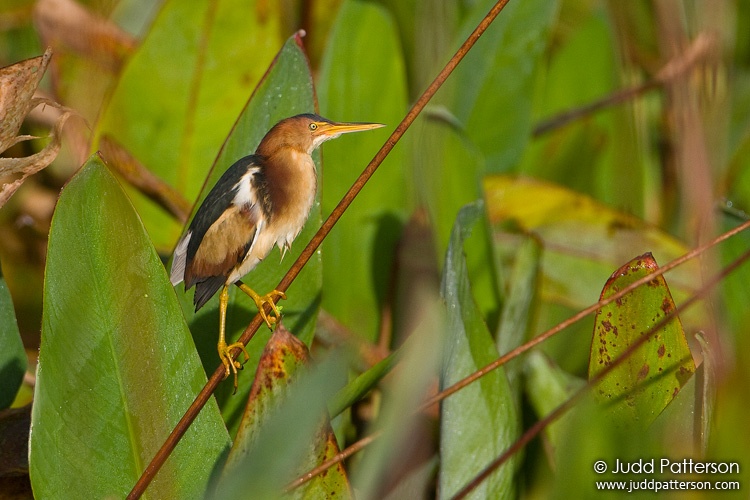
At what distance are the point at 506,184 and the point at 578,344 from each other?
1.44 feet

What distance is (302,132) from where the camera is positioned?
1265mm

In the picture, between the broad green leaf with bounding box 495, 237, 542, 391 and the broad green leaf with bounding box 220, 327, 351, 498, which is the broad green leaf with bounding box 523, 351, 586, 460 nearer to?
the broad green leaf with bounding box 495, 237, 542, 391

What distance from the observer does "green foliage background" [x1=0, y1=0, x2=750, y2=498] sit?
3.19ft

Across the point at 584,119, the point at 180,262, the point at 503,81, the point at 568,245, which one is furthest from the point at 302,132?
the point at 584,119

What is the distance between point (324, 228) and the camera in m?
0.94

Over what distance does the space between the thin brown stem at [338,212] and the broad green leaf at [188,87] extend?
2.46 feet

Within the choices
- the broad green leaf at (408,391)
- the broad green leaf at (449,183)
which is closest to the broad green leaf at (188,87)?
the broad green leaf at (449,183)

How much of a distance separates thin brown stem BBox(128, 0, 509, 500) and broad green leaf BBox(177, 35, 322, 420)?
258 millimetres

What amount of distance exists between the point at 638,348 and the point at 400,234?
0.70m

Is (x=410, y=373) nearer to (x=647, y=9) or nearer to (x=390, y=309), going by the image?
(x=390, y=309)

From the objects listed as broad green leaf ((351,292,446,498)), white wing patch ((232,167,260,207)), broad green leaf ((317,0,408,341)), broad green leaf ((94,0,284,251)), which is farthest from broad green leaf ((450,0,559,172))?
broad green leaf ((351,292,446,498))

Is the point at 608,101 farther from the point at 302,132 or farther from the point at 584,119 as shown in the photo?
the point at 302,132

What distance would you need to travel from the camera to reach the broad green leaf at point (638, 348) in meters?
1.06

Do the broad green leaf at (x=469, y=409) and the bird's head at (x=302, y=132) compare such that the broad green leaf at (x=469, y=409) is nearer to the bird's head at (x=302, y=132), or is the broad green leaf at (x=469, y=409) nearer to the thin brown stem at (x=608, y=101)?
the bird's head at (x=302, y=132)
